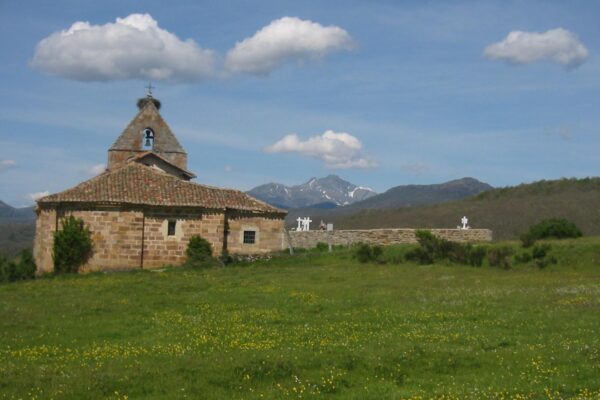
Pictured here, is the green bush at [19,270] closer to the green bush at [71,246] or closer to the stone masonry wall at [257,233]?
the green bush at [71,246]

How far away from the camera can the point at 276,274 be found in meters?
28.8

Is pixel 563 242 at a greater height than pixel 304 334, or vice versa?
pixel 563 242

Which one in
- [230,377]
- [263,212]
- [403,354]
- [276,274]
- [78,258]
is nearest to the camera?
[230,377]

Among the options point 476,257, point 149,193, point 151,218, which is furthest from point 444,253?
point 149,193

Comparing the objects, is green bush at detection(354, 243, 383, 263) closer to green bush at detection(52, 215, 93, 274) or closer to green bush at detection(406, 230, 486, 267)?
green bush at detection(406, 230, 486, 267)

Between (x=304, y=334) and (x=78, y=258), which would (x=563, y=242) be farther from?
(x=78, y=258)

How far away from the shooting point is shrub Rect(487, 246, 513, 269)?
2812 cm

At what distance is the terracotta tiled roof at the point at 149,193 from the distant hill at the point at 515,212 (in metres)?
19.9

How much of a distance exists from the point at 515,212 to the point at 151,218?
109ft

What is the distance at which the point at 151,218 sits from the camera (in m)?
35.0

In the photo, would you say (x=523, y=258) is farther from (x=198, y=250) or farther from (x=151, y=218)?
(x=151, y=218)

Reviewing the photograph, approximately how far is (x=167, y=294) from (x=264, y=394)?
43.5 feet

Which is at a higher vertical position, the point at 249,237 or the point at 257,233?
the point at 257,233

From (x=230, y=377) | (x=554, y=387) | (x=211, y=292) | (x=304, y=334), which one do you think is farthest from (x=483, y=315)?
(x=211, y=292)
